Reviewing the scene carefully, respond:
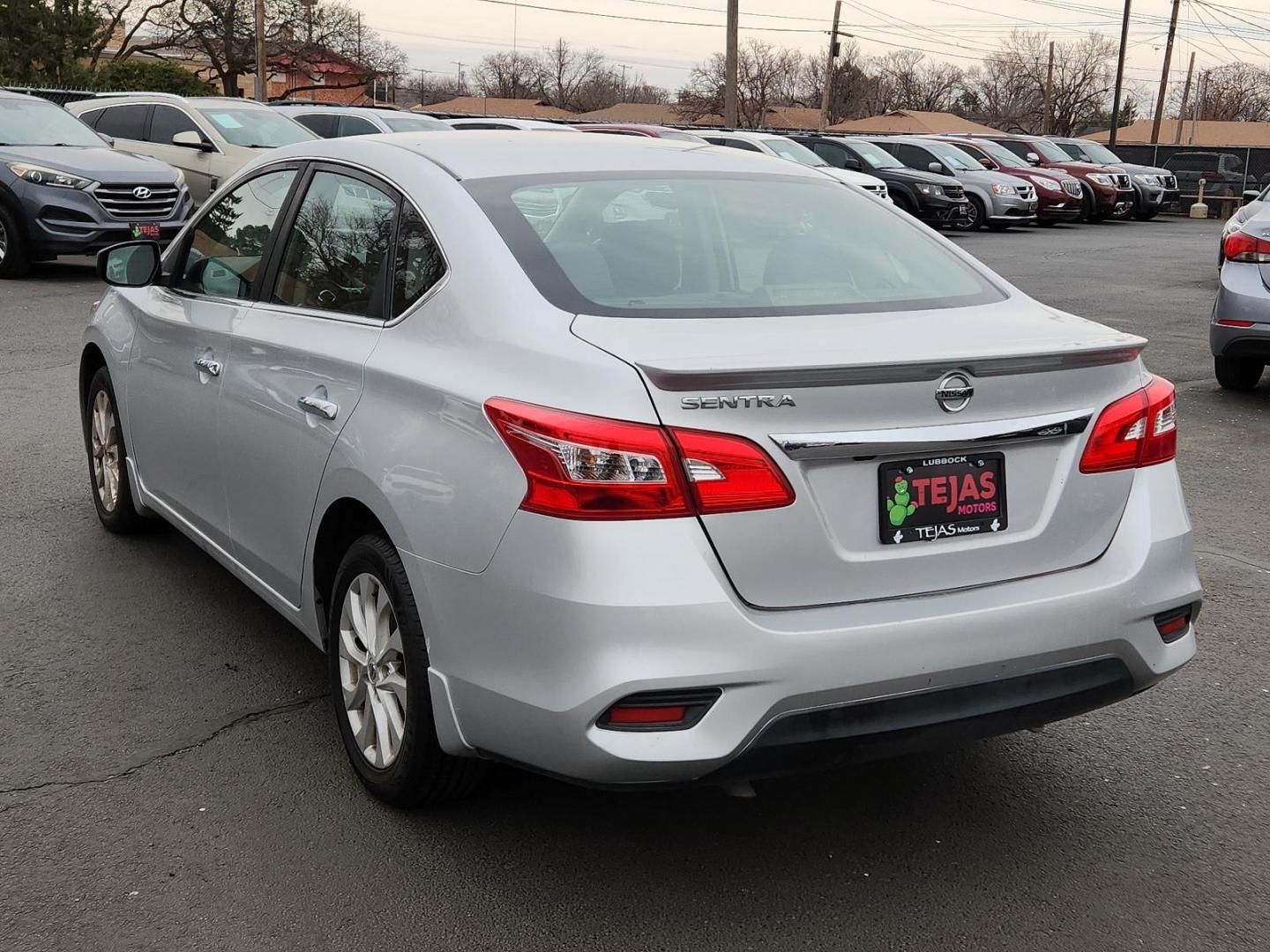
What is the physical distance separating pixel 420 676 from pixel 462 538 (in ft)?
1.31

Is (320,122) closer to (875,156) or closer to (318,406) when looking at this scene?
(875,156)

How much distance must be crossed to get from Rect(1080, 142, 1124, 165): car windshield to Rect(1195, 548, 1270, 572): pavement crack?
29731 mm

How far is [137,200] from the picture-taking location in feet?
47.1

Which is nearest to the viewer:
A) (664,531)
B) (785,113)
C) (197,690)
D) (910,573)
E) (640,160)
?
(664,531)

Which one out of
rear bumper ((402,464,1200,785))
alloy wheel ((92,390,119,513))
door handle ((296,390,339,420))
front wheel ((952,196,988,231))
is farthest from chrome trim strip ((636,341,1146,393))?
front wheel ((952,196,988,231))

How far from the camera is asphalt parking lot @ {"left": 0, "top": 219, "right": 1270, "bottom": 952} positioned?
9.89ft

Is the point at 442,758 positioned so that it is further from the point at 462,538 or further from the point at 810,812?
the point at 810,812

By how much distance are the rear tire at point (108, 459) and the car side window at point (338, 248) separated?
5.38ft

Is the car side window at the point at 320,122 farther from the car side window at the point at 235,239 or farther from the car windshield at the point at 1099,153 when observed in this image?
the car windshield at the point at 1099,153

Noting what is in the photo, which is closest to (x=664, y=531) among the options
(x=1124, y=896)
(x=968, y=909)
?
(x=968, y=909)

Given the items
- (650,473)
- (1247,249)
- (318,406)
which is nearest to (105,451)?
(318,406)

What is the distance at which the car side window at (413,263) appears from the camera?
135 inches

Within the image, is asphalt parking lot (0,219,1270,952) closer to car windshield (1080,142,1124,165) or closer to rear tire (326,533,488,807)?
rear tire (326,533,488,807)

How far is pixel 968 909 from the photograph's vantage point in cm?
310
